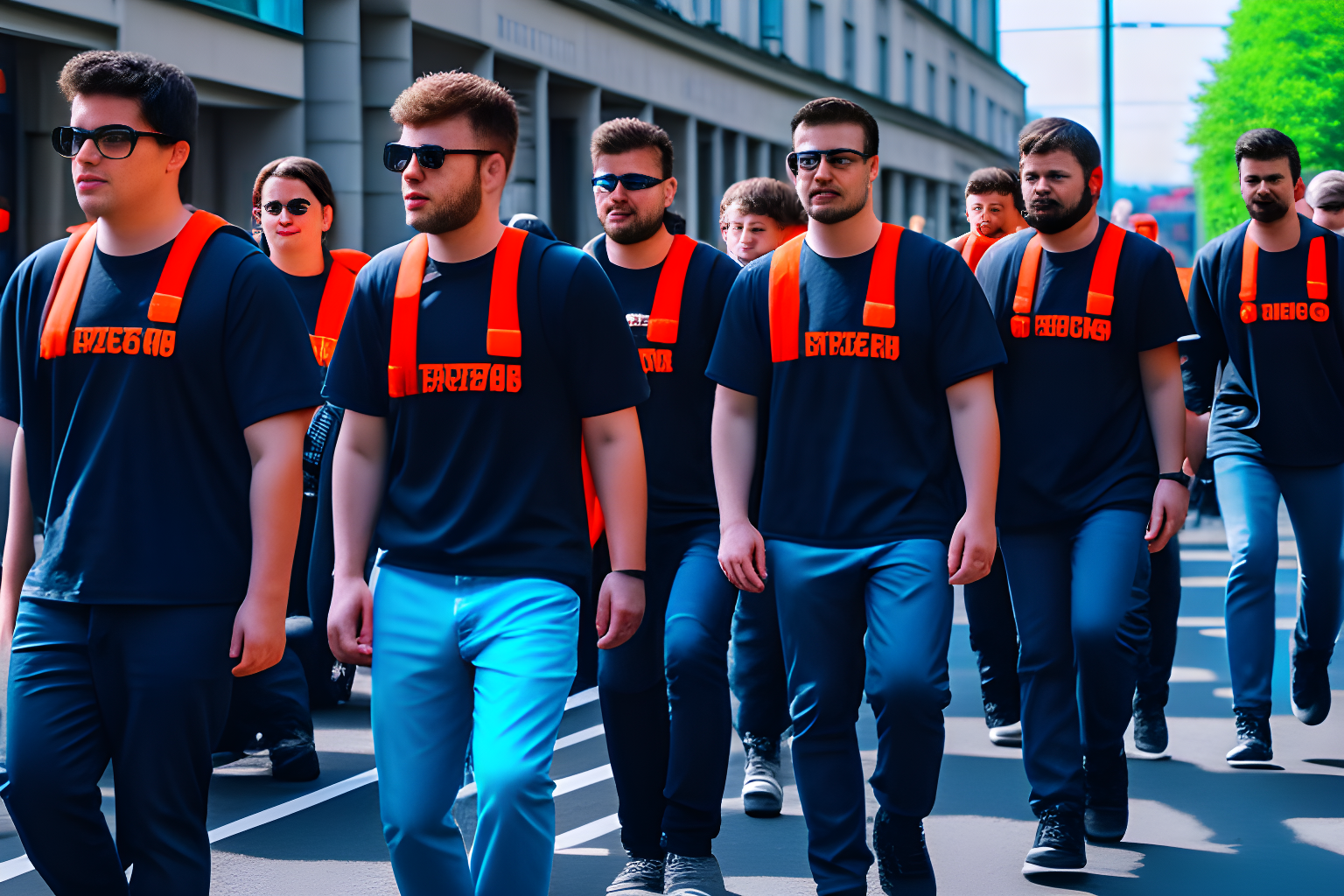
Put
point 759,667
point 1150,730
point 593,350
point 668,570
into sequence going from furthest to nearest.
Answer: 1. point 1150,730
2. point 759,667
3. point 668,570
4. point 593,350

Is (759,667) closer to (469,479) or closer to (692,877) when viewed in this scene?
(692,877)

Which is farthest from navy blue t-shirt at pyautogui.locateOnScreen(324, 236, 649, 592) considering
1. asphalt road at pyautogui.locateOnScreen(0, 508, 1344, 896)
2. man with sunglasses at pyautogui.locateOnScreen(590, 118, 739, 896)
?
asphalt road at pyautogui.locateOnScreen(0, 508, 1344, 896)

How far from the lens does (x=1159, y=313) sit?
208 inches

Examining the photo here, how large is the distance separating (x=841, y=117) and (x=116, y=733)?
2.47 meters

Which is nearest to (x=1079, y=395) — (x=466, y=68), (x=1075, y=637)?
(x=1075, y=637)

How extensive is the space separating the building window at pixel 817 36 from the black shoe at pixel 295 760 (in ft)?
107

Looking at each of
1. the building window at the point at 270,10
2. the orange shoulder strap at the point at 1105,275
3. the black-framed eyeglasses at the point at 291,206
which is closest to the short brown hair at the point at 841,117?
the orange shoulder strap at the point at 1105,275

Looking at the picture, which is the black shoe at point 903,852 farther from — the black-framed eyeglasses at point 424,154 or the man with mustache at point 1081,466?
the black-framed eyeglasses at point 424,154

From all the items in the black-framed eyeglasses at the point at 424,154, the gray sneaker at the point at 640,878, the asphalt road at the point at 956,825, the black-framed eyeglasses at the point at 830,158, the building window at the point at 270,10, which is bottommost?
the asphalt road at the point at 956,825

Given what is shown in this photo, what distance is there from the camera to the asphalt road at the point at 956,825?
5.04 meters

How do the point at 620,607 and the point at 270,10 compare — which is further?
the point at 270,10

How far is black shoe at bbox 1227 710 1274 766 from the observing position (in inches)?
253

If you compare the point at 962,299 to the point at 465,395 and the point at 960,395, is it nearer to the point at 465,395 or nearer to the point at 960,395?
the point at 960,395

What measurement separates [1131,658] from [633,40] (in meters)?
23.3
